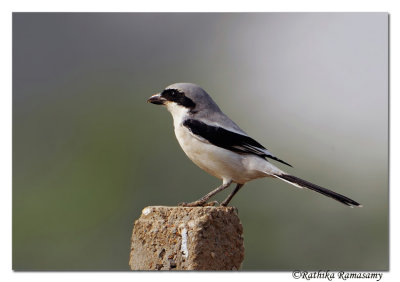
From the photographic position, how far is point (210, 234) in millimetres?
4664

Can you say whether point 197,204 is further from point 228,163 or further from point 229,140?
point 229,140

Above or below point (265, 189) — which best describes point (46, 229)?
below

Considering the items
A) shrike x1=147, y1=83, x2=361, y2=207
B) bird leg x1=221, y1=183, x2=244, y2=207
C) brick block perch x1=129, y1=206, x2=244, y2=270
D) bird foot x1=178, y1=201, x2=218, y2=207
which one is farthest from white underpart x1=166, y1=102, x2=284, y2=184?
brick block perch x1=129, y1=206, x2=244, y2=270

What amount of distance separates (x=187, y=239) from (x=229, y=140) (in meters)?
1.34

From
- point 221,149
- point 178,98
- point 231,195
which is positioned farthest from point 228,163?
point 178,98

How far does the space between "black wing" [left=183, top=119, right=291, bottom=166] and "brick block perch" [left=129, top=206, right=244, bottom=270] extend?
0.81m

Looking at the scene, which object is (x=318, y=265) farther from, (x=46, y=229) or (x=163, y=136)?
(x=46, y=229)

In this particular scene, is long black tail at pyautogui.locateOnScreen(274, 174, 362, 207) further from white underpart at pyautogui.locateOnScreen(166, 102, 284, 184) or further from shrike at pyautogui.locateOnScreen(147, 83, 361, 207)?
white underpart at pyautogui.locateOnScreen(166, 102, 284, 184)

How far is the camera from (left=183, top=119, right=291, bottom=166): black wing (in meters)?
5.58

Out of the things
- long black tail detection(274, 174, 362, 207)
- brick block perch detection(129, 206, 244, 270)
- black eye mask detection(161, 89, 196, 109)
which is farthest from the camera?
black eye mask detection(161, 89, 196, 109)

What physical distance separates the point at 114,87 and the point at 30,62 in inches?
63.4

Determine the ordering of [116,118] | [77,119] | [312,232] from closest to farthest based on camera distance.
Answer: [312,232], [77,119], [116,118]

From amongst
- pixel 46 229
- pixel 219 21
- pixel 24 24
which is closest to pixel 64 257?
pixel 46 229

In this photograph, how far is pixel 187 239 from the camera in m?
4.62
